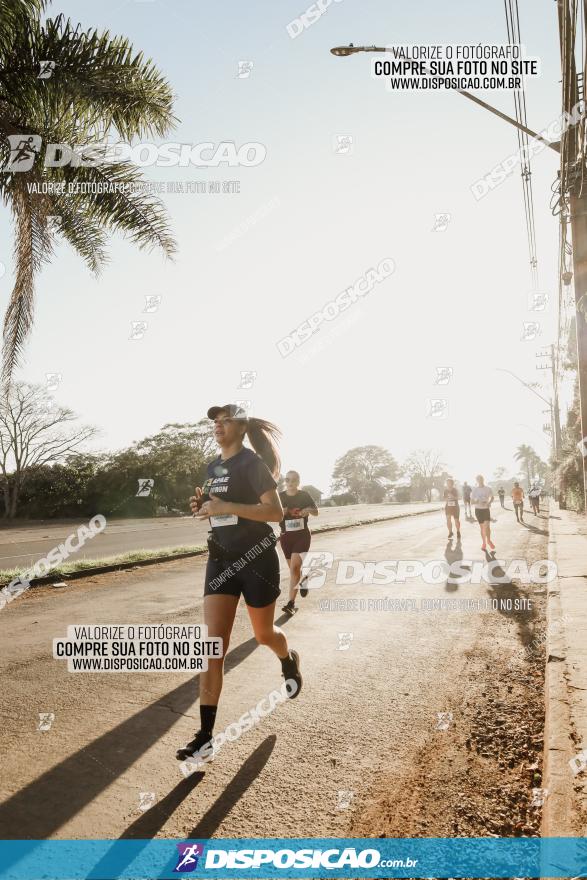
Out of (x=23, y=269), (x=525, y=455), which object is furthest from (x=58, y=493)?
(x=525, y=455)

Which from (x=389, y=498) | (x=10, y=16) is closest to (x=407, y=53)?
(x=10, y=16)

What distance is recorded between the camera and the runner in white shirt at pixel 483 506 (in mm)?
12461

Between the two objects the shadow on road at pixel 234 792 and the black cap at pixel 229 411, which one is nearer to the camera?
the shadow on road at pixel 234 792

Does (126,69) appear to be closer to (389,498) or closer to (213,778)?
(213,778)

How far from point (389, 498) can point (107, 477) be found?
78443mm

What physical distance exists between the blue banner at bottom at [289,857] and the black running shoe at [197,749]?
674 millimetres

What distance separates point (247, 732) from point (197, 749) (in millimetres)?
499

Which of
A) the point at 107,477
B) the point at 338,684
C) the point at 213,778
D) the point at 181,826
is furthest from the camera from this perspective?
the point at 107,477

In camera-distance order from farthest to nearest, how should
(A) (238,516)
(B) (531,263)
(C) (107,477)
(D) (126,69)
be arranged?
(C) (107,477) < (B) (531,263) < (D) (126,69) < (A) (238,516)

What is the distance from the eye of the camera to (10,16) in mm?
7840

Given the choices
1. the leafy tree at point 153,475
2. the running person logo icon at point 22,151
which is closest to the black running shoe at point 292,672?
the running person logo icon at point 22,151

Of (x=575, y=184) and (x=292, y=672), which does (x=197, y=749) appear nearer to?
(x=292, y=672)

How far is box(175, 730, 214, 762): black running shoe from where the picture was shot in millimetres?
3092

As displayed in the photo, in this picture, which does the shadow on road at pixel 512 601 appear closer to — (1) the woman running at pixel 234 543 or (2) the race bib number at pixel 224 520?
(1) the woman running at pixel 234 543
